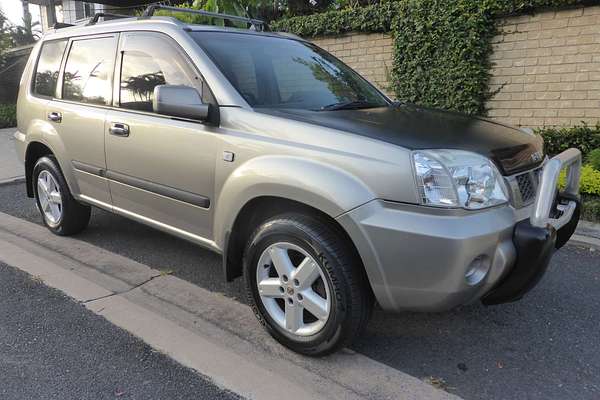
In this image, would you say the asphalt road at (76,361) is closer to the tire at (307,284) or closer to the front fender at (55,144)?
the tire at (307,284)

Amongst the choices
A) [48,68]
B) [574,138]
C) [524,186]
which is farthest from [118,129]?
[574,138]

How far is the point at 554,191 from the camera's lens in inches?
→ 99.0

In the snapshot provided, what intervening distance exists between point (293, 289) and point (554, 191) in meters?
1.39

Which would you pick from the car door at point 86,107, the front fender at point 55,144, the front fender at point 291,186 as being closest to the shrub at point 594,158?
the front fender at point 291,186

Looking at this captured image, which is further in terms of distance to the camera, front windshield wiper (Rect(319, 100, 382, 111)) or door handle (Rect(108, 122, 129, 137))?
door handle (Rect(108, 122, 129, 137))

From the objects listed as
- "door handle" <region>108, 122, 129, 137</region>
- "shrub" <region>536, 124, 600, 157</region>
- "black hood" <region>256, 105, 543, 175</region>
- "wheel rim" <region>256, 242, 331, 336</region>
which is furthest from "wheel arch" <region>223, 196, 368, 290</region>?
"shrub" <region>536, 124, 600, 157</region>

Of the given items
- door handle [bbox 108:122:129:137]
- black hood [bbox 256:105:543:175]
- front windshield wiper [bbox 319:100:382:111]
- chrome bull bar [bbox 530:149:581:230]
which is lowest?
chrome bull bar [bbox 530:149:581:230]

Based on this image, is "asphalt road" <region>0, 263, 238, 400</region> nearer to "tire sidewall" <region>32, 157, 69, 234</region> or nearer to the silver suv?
the silver suv

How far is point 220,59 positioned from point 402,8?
16.1ft

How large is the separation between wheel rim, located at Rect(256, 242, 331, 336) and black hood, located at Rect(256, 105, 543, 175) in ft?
2.31

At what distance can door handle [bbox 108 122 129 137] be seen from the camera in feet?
11.6

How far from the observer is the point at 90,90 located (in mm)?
4004

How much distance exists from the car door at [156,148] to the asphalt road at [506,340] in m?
0.66

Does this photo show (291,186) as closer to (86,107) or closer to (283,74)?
(283,74)
